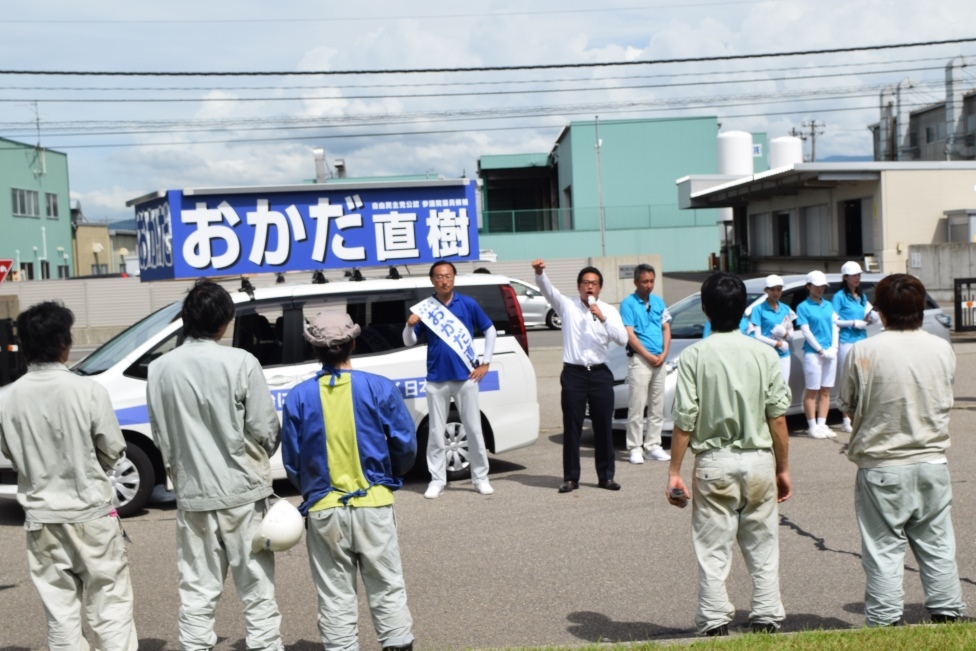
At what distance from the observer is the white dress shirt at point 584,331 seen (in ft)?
28.8

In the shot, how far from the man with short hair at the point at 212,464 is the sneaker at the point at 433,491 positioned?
3947 mm

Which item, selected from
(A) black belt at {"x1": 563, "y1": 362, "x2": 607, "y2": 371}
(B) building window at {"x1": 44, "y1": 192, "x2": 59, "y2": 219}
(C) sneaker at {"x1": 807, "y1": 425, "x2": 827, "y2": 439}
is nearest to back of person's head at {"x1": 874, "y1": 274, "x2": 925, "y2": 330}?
(A) black belt at {"x1": 563, "y1": 362, "x2": 607, "y2": 371}

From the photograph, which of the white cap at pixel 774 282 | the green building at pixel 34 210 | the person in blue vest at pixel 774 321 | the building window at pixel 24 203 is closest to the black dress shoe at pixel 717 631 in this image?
the person in blue vest at pixel 774 321

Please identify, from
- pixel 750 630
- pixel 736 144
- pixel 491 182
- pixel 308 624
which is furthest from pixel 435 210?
pixel 491 182

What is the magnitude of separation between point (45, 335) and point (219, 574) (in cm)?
134

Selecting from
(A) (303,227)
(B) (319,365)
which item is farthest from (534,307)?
(B) (319,365)

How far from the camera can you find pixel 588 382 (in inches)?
347

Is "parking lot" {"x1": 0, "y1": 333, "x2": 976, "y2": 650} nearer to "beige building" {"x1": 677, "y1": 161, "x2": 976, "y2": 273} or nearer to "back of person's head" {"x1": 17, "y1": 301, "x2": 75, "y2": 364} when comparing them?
"back of person's head" {"x1": 17, "y1": 301, "x2": 75, "y2": 364}

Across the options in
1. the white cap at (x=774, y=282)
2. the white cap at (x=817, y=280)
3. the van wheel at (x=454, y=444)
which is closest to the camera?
the van wheel at (x=454, y=444)

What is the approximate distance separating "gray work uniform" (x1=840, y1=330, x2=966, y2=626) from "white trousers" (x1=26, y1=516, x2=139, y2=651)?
3.46 meters

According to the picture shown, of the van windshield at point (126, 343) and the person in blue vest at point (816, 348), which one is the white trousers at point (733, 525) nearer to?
the van windshield at point (126, 343)

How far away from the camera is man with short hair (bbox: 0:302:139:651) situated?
4.66 m

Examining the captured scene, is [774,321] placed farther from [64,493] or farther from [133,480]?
[64,493]

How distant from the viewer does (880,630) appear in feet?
15.6
